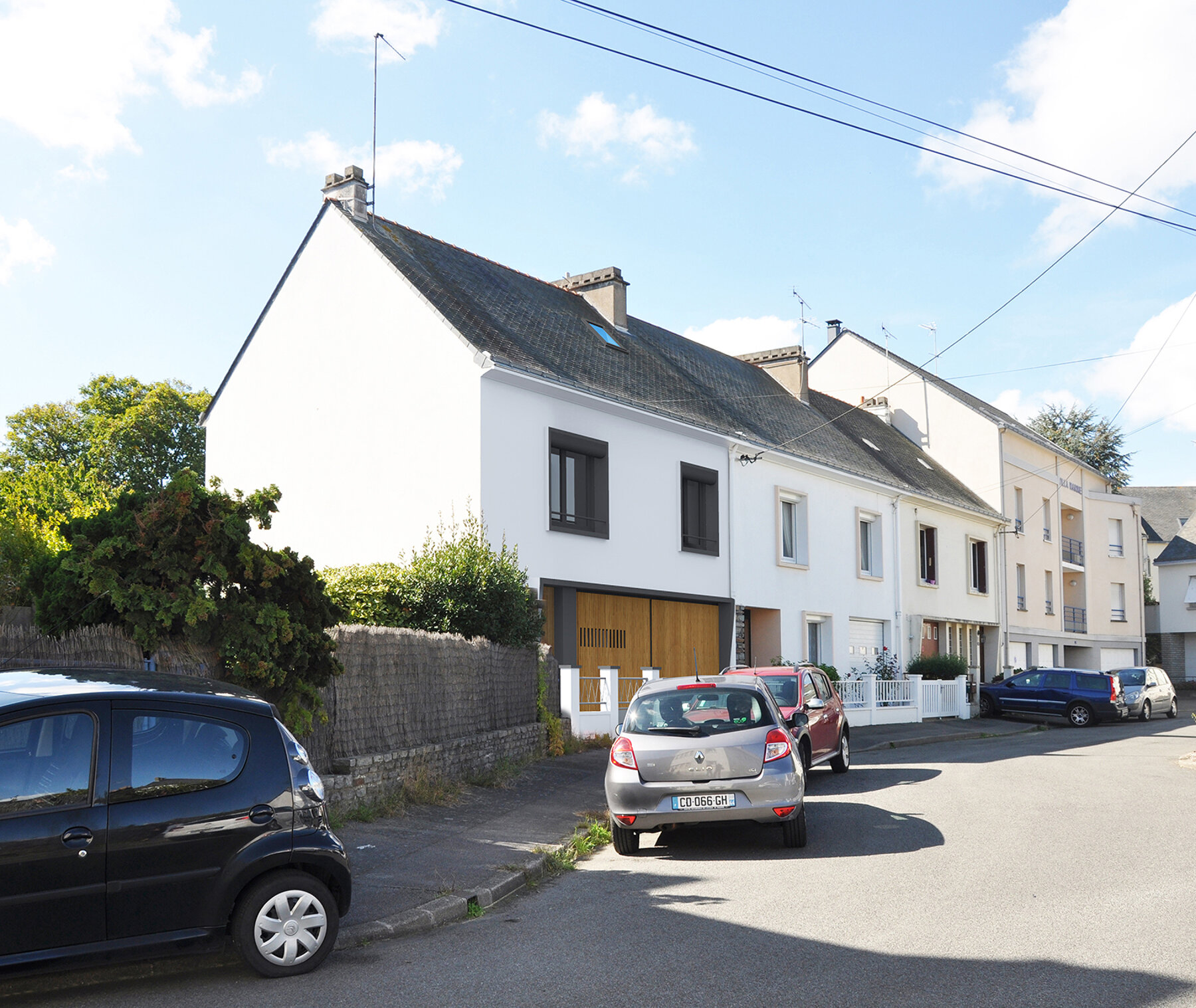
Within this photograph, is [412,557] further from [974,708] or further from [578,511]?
[974,708]

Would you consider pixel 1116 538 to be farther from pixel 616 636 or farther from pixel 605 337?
pixel 616 636

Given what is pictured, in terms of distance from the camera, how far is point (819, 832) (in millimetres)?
10945

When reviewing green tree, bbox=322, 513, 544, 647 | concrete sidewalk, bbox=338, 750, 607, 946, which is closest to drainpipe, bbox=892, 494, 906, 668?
green tree, bbox=322, 513, 544, 647

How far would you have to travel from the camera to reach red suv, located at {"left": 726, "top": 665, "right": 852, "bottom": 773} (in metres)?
14.4

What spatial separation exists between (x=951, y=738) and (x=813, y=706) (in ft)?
39.1

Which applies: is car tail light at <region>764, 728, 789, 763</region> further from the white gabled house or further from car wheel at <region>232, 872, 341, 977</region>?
the white gabled house

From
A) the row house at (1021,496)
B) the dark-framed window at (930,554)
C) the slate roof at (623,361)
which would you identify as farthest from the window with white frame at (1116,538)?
the dark-framed window at (930,554)

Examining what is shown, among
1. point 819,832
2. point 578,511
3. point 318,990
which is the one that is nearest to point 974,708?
point 578,511

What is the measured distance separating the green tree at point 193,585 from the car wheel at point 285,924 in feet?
12.1

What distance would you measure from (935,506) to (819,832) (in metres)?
23.1

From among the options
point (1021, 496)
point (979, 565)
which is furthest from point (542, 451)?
point (1021, 496)

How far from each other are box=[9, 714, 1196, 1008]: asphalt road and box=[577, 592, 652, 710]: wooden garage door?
847 centimetres

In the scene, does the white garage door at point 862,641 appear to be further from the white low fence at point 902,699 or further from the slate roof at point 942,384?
the slate roof at point 942,384

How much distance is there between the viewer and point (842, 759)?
1611 cm
